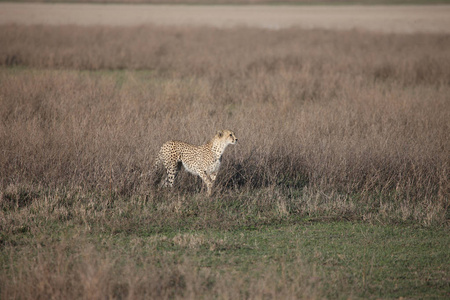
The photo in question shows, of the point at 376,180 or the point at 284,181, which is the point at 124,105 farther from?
the point at 376,180

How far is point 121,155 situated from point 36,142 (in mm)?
1279

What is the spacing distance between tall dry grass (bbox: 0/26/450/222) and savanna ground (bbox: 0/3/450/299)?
0.13 ft

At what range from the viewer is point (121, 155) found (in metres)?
7.91

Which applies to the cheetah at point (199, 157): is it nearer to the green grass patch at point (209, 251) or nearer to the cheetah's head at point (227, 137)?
the cheetah's head at point (227, 137)

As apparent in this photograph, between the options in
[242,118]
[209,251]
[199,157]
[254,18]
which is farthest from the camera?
[254,18]

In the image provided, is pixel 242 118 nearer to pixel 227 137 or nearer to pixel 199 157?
pixel 199 157

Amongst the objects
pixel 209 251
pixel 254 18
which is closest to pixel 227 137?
pixel 209 251

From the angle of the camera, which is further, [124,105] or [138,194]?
[124,105]

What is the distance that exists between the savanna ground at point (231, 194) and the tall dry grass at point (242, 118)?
41 millimetres

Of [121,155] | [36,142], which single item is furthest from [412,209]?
[36,142]

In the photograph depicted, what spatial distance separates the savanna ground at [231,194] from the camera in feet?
16.1

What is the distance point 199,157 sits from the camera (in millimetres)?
7336

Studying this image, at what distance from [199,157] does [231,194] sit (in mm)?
666

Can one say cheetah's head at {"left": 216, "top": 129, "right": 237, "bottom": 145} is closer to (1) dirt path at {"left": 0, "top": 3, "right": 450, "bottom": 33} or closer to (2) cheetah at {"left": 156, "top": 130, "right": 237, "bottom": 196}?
(2) cheetah at {"left": 156, "top": 130, "right": 237, "bottom": 196}
